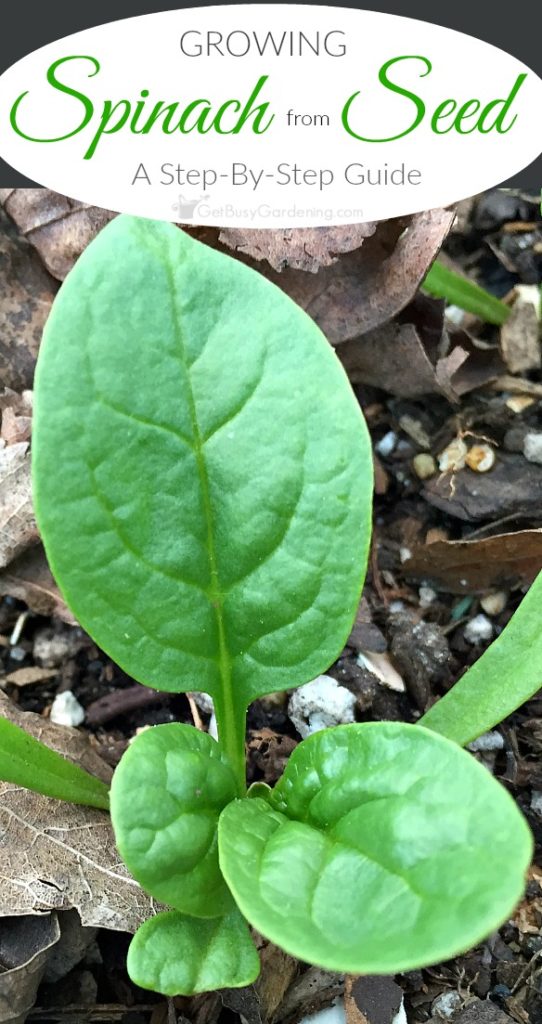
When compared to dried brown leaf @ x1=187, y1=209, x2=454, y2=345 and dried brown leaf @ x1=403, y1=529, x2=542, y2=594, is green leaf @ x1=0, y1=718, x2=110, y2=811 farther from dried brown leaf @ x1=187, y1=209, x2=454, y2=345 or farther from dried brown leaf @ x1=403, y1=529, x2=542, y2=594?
dried brown leaf @ x1=187, y1=209, x2=454, y2=345

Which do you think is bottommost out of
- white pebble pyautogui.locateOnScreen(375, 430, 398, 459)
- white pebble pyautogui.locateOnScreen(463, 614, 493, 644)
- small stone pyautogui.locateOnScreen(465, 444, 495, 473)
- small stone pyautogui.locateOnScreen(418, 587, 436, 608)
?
white pebble pyautogui.locateOnScreen(463, 614, 493, 644)

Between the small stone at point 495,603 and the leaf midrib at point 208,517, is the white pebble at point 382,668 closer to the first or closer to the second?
the small stone at point 495,603

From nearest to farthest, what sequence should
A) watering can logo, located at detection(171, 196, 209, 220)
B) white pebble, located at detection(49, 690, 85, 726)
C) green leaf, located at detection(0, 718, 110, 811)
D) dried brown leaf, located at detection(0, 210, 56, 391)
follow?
1. green leaf, located at detection(0, 718, 110, 811)
2. white pebble, located at detection(49, 690, 85, 726)
3. watering can logo, located at detection(171, 196, 209, 220)
4. dried brown leaf, located at detection(0, 210, 56, 391)

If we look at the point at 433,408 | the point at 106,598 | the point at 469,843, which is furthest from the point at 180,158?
the point at 469,843

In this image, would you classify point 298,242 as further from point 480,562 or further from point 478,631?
point 478,631

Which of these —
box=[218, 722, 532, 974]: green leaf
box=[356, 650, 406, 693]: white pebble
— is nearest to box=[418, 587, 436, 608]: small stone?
box=[356, 650, 406, 693]: white pebble

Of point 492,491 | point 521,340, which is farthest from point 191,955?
point 521,340
